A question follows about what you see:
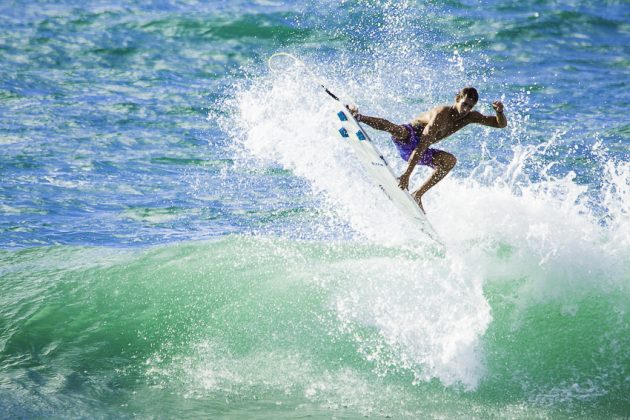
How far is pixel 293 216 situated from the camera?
12312mm

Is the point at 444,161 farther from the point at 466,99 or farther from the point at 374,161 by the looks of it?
the point at 466,99

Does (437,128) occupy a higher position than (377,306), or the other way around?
(437,128)

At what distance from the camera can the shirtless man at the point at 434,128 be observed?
8.55 meters

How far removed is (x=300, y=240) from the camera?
438 inches

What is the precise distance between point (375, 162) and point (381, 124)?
0.41 metres

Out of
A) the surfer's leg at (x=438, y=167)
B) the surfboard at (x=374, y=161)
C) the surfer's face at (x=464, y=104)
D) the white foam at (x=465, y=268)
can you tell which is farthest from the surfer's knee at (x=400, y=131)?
the white foam at (x=465, y=268)

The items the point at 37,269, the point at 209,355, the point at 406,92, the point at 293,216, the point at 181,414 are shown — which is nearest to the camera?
the point at 181,414

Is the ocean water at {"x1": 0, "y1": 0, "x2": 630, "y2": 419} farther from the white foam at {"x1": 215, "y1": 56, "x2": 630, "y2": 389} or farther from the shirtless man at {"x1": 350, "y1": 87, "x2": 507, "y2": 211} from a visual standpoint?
the shirtless man at {"x1": 350, "y1": 87, "x2": 507, "y2": 211}

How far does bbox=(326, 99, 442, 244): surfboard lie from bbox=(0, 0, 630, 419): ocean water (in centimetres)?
54

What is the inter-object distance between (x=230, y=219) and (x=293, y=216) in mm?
882

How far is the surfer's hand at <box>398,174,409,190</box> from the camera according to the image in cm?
881

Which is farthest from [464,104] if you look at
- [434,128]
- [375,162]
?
[375,162]

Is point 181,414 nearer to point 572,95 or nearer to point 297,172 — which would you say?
point 297,172

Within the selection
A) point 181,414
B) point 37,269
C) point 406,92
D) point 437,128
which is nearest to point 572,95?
point 406,92
